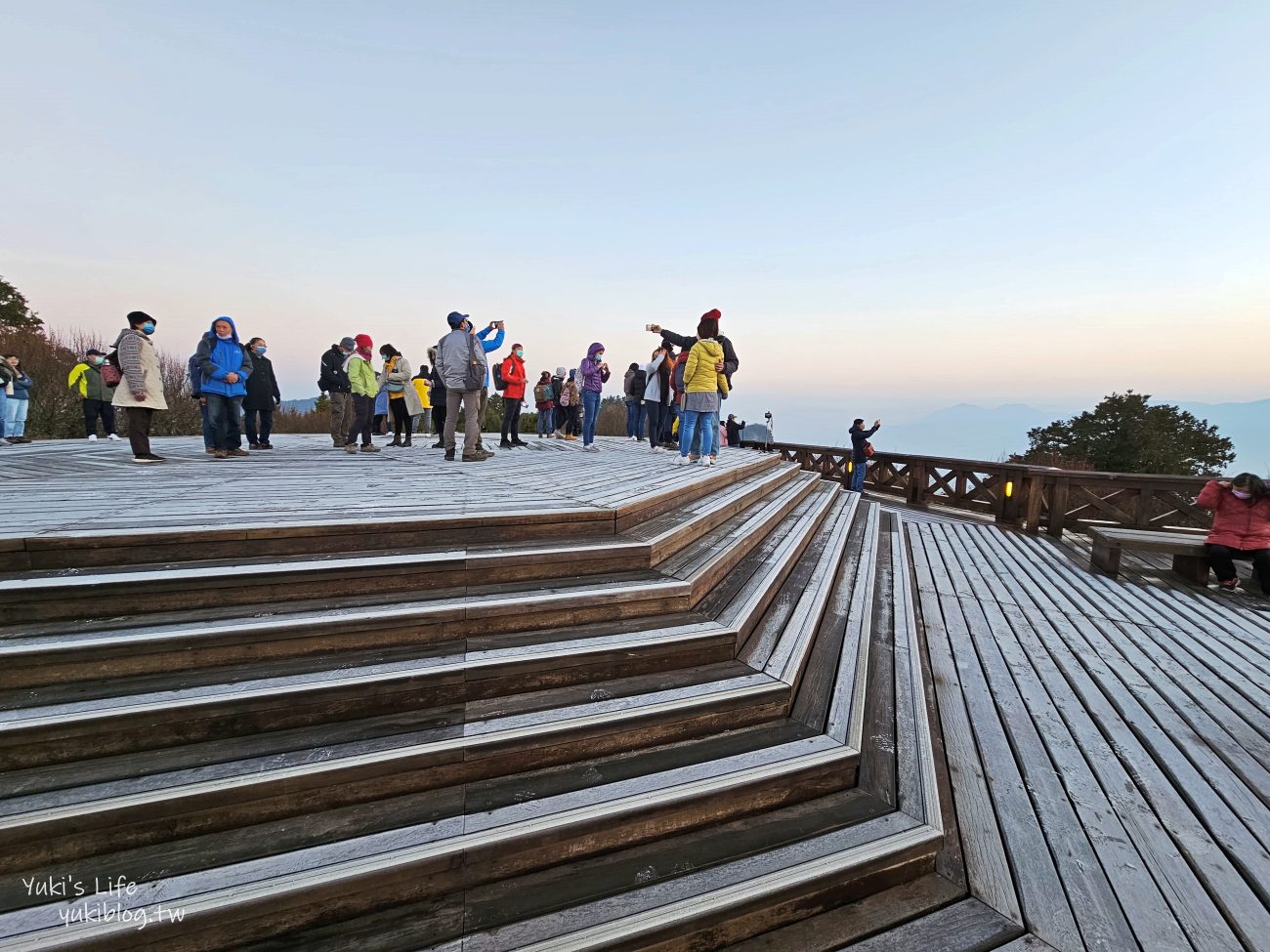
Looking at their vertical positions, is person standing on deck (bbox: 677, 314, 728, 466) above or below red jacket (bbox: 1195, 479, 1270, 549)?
above

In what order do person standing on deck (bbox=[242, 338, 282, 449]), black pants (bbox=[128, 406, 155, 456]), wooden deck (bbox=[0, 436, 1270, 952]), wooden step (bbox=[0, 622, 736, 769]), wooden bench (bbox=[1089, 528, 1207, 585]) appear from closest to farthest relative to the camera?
1. wooden deck (bbox=[0, 436, 1270, 952])
2. wooden step (bbox=[0, 622, 736, 769])
3. black pants (bbox=[128, 406, 155, 456])
4. wooden bench (bbox=[1089, 528, 1207, 585])
5. person standing on deck (bbox=[242, 338, 282, 449])

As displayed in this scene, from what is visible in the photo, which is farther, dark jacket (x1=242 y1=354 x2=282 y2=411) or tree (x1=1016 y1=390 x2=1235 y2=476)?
tree (x1=1016 y1=390 x2=1235 y2=476)

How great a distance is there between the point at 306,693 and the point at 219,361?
6623mm

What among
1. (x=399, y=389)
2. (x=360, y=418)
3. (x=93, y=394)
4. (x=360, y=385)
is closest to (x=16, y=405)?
(x=93, y=394)

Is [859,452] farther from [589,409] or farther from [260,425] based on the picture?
A: [260,425]

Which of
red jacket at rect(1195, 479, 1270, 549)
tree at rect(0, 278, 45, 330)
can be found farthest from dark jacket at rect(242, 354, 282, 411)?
tree at rect(0, 278, 45, 330)

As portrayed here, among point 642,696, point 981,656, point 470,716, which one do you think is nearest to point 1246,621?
point 981,656

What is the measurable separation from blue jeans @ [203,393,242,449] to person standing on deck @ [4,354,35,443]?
541 cm

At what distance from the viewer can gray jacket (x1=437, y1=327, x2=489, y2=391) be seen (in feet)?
19.6

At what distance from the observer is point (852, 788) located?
212 centimetres

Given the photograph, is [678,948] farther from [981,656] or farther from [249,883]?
[981,656]

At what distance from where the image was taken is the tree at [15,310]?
67.2 feet

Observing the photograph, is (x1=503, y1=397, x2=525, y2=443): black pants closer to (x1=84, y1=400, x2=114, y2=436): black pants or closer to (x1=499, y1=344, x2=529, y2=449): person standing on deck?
(x1=499, y1=344, x2=529, y2=449): person standing on deck

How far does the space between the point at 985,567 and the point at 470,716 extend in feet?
22.1
